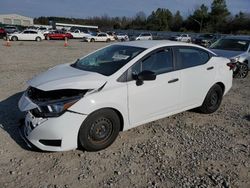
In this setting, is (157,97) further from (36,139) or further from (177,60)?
(36,139)

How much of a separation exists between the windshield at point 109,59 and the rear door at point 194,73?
917 mm

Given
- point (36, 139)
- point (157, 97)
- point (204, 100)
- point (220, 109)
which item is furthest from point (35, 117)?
point (220, 109)

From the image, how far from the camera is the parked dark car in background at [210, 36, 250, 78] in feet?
31.8

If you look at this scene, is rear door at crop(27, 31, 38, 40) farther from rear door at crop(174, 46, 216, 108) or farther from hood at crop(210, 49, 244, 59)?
rear door at crop(174, 46, 216, 108)

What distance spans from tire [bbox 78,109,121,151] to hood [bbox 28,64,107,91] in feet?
1.41

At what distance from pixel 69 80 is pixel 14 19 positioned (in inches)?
3817

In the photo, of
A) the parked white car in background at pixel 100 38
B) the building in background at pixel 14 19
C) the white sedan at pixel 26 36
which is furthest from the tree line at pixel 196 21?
the white sedan at pixel 26 36

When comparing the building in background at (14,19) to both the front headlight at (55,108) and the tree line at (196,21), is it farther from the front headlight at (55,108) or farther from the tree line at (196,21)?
the front headlight at (55,108)

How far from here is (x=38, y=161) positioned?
365 centimetres

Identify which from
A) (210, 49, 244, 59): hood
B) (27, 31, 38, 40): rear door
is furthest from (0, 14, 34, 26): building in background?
(210, 49, 244, 59): hood

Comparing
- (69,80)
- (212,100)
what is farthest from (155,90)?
(212,100)

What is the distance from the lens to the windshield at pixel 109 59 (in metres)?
4.23

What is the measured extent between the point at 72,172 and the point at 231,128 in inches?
125

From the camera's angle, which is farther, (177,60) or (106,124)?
(177,60)
